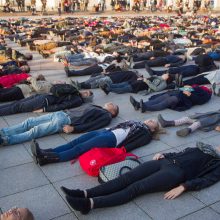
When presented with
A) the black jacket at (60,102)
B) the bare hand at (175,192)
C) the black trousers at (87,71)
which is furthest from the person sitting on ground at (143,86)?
the bare hand at (175,192)

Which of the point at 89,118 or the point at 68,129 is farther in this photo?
the point at 89,118

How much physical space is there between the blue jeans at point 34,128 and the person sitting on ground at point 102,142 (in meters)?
0.83

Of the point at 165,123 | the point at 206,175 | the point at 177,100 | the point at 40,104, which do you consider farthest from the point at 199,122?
the point at 40,104

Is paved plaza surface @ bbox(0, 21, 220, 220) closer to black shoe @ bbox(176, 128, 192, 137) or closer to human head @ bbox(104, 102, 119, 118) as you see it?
black shoe @ bbox(176, 128, 192, 137)

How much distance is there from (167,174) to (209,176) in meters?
0.72

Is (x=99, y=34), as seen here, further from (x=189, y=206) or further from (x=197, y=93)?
(x=189, y=206)

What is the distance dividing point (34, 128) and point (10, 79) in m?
3.50

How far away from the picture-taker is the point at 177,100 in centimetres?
792

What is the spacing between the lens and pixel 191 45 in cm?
1625

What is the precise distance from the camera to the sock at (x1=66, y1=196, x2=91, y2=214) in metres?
4.07

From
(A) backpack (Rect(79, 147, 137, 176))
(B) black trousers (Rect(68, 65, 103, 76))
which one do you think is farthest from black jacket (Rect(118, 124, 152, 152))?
(B) black trousers (Rect(68, 65, 103, 76))

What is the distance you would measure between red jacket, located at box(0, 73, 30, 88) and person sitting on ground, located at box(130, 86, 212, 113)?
11.1ft

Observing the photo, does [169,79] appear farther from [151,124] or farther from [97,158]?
[97,158]

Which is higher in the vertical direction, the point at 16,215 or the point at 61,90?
the point at 61,90
